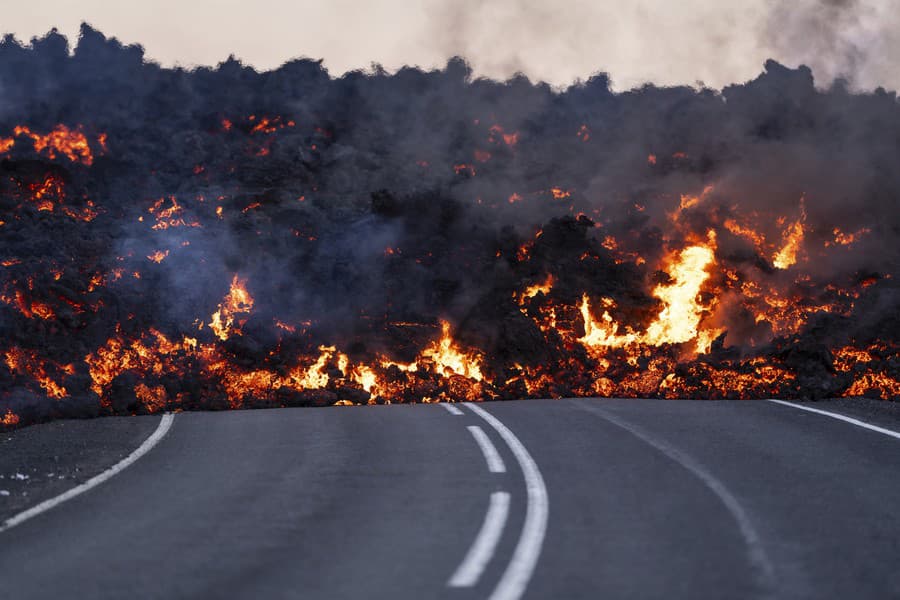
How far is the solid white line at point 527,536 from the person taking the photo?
21.5ft

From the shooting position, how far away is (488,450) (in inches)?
484

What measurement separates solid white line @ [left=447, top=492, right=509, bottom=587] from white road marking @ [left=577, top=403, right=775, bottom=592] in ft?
6.03

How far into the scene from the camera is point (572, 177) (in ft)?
96.2

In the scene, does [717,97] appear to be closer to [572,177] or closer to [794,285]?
[572,177]

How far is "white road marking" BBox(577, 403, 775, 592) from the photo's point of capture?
7109 millimetres

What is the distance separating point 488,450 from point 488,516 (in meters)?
3.57

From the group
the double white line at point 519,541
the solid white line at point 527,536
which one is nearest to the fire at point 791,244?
the solid white line at point 527,536

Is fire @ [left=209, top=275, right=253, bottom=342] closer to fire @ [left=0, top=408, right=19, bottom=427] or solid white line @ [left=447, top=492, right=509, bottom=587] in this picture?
fire @ [left=0, top=408, right=19, bottom=427]

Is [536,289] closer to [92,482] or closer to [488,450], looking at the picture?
[488,450]

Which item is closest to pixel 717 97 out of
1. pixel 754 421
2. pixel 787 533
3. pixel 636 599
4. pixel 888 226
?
pixel 888 226

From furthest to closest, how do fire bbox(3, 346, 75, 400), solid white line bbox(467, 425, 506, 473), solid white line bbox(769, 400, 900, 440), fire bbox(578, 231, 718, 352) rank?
fire bbox(578, 231, 718, 352), fire bbox(3, 346, 75, 400), solid white line bbox(769, 400, 900, 440), solid white line bbox(467, 425, 506, 473)

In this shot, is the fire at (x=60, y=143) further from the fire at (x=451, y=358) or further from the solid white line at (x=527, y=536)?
the solid white line at (x=527, y=536)

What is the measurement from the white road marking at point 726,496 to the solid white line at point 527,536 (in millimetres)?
1512

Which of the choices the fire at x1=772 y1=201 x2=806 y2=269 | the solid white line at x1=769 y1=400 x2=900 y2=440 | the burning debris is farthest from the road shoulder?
the fire at x1=772 y1=201 x2=806 y2=269
